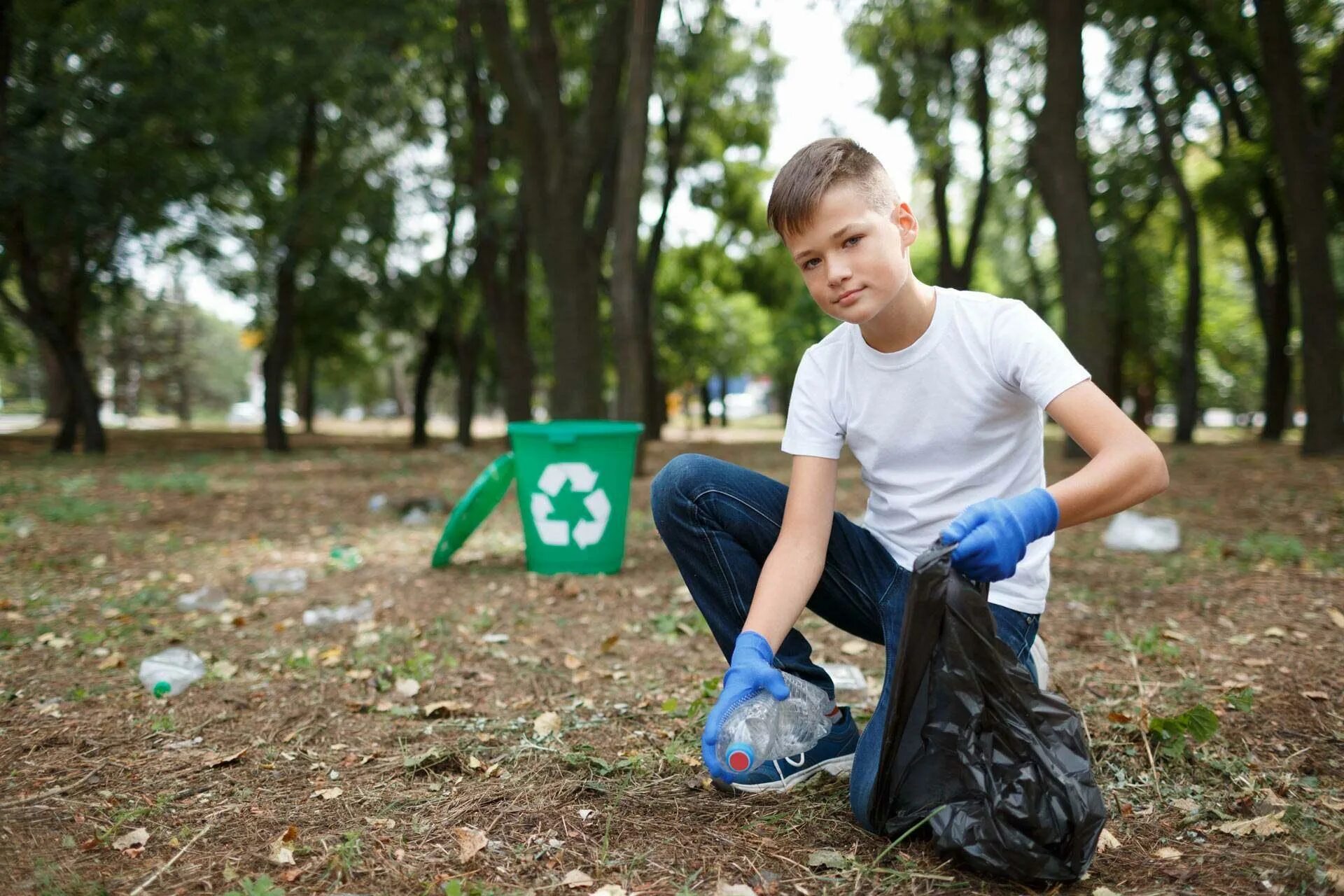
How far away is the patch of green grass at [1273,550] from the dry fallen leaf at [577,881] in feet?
14.0

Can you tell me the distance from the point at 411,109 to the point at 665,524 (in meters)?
13.1

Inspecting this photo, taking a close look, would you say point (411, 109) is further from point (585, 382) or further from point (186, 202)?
point (585, 382)

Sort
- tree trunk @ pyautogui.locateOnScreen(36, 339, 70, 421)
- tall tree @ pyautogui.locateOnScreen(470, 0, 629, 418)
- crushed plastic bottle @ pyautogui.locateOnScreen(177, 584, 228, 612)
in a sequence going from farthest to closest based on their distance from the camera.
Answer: tree trunk @ pyautogui.locateOnScreen(36, 339, 70, 421) → tall tree @ pyautogui.locateOnScreen(470, 0, 629, 418) → crushed plastic bottle @ pyautogui.locateOnScreen(177, 584, 228, 612)

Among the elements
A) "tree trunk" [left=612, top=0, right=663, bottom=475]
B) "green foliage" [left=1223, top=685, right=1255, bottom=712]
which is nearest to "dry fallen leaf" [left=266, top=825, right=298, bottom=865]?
"green foliage" [left=1223, top=685, right=1255, bottom=712]

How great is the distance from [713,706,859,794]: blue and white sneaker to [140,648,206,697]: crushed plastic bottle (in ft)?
6.21

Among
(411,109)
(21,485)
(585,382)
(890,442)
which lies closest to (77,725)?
(890,442)

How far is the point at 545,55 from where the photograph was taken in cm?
850

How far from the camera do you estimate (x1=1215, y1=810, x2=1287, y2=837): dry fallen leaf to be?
205cm

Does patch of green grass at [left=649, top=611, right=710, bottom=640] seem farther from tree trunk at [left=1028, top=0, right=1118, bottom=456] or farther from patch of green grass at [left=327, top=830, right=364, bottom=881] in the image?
tree trunk at [left=1028, top=0, right=1118, bottom=456]

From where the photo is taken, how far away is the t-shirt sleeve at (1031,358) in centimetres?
194

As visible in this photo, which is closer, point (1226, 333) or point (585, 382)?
point (585, 382)

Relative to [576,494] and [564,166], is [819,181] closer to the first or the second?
[576,494]

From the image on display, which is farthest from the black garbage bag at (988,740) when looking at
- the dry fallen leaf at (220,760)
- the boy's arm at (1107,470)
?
the dry fallen leaf at (220,760)

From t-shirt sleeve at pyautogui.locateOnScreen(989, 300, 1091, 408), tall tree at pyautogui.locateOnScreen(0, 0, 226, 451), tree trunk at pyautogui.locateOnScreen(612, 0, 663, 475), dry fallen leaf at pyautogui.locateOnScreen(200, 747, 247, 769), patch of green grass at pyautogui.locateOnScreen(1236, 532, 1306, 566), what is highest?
tall tree at pyautogui.locateOnScreen(0, 0, 226, 451)
